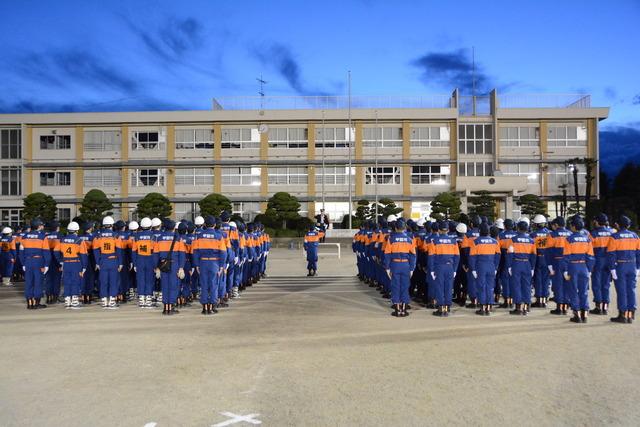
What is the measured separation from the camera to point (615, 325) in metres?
A: 10.8

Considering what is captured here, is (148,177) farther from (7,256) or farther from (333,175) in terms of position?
(7,256)

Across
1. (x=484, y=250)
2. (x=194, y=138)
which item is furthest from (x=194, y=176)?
(x=484, y=250)

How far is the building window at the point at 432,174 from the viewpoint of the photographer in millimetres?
56906

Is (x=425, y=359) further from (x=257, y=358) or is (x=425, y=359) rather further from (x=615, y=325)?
(x=615, y=325)

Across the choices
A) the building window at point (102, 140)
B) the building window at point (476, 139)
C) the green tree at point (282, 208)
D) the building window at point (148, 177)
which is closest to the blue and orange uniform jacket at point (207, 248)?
the green tree at point (282, 208)

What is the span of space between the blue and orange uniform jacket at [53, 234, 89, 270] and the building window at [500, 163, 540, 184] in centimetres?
5095

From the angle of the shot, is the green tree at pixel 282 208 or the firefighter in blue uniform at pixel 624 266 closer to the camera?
the firefighter in blue uniform at pixel 624 266

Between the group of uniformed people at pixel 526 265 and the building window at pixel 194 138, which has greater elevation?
the building window at pixel 194 138

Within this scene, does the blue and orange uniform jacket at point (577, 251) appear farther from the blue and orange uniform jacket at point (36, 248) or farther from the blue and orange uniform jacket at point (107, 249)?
the blue and orange uniform jacket at point (36, 248)

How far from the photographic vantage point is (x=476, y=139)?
5788 centimetres

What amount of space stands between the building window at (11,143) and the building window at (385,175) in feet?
125

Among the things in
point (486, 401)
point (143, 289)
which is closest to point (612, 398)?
point (486, 401)

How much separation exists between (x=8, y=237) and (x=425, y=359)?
18.5m

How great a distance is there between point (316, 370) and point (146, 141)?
55.1m
